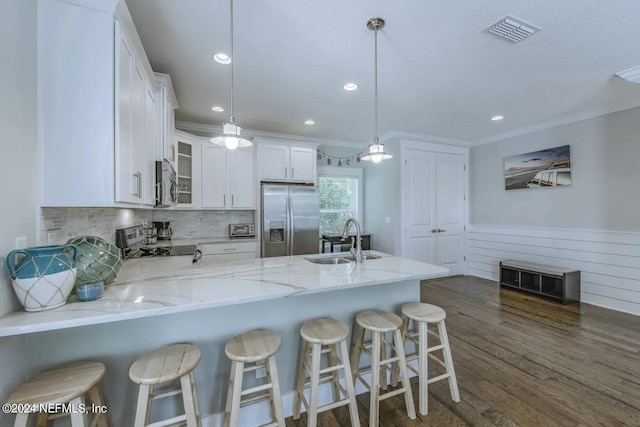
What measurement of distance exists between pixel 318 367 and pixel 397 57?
2.38 meters

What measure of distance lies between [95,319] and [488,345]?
9.94ft

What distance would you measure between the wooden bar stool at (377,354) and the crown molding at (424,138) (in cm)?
340

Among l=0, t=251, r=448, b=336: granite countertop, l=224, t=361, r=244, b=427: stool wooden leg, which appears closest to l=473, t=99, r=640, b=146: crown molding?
l=0, t=251, r=448, b=336: granite countertop

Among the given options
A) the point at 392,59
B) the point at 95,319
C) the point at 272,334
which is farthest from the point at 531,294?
the point at 95,319

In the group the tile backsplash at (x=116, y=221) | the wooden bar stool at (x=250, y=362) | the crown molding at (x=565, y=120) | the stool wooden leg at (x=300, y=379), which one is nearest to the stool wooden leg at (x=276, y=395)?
the wooden bar stool at (x=250, y=362)

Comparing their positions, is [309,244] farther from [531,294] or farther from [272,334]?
[531,294]

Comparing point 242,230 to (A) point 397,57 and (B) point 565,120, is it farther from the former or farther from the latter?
(B) point 565,120

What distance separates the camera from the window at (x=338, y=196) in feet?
16.9

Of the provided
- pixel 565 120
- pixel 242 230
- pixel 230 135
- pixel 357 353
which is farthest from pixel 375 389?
pixel 565 120

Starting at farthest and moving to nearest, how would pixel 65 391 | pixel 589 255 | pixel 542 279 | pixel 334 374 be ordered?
pixel 542 279 < pixel 589 255 < pixel 334 374 < pixel 65 391

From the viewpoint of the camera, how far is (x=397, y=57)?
7.43 feet

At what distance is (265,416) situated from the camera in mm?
1684

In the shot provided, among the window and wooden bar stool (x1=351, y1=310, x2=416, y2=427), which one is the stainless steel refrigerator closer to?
the window

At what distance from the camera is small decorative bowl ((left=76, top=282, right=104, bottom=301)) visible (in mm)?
1195
